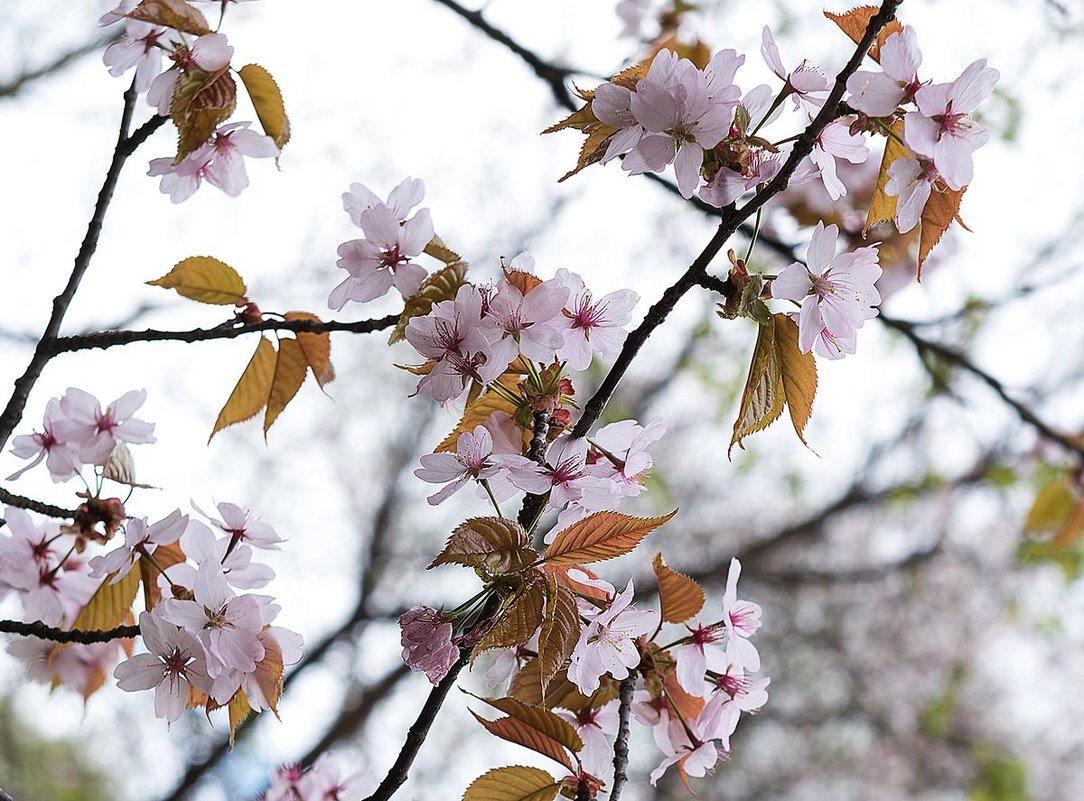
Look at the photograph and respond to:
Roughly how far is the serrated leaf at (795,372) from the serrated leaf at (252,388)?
30 cm

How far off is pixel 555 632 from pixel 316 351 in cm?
25

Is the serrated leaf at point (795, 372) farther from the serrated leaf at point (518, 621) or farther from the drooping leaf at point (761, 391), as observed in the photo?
the serrated leaf at point (518, 621)

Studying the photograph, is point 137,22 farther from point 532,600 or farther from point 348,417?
point 348,417

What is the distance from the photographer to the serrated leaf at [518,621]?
0.40 m

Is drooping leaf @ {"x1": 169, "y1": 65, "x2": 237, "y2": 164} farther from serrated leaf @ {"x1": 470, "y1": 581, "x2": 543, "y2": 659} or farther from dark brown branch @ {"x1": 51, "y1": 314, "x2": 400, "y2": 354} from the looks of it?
serrated leaf @ {"x1": 470, "y1": 581, "x2": 543, "y2": 659}

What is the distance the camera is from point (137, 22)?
0.54m

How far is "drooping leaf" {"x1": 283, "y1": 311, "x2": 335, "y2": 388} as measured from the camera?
0.57 m

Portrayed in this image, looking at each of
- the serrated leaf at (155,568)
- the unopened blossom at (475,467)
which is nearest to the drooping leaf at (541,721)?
the unopened blossom at (475,467)

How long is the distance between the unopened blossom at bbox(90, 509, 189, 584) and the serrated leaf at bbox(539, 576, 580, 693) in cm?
21

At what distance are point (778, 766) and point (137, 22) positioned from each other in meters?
4.46

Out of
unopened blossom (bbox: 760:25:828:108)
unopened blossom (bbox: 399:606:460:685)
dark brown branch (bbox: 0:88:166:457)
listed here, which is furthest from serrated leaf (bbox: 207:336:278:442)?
unopened blossom (bbox: 760:25:828:108)

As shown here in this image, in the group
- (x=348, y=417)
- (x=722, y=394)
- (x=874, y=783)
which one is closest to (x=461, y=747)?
(x=348, y=417)

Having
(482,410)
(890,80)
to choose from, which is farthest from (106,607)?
(890,80)

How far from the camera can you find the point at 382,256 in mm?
505
